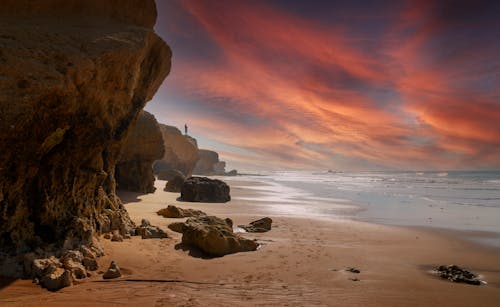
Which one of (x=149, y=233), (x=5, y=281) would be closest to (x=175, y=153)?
(x=149, y=233)

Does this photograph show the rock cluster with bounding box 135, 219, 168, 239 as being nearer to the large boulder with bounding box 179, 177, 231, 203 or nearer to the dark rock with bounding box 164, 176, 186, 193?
the large boulder with bounding box 179, 177, 231, 203

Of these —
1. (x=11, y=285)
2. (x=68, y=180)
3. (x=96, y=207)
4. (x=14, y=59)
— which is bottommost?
(x=11, y=285)

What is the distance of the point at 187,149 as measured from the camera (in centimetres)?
5544

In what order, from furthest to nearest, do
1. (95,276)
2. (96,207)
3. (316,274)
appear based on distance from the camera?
(96,207)
(316,274)
(95,276)

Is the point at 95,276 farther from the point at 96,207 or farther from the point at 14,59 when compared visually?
the point at 14,59

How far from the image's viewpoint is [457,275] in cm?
762

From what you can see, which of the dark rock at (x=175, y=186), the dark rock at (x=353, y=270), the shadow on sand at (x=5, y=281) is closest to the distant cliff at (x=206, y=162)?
the dark rock at (x=175, y=186)

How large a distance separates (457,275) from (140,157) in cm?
1911

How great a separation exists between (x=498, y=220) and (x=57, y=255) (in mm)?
18149

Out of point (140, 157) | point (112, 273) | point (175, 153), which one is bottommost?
point (112, 273)

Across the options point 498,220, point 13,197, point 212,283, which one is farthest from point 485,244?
point 13,197

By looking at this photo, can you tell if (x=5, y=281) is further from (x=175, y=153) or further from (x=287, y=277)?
(x=175, y=153)

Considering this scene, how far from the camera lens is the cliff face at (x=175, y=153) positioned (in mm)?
53344

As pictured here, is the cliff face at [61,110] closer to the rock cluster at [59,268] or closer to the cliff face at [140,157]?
the rock cluster at [59,268]
